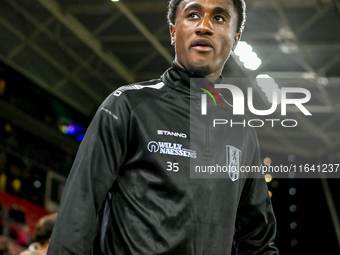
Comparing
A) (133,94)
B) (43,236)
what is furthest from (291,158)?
(133,94)

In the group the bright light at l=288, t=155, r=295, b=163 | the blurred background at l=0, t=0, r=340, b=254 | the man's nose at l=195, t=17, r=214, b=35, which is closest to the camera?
the man's nose at l=195, t=17, r=214, b=35

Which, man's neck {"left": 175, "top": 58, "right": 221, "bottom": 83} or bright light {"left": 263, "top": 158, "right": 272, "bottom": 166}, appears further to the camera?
bright light {"left": 263, "top": 158, "right": 272, "bottom": 166}

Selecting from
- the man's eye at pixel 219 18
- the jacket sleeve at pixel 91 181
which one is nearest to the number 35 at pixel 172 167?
the jacket sleeve at pixel 91 181

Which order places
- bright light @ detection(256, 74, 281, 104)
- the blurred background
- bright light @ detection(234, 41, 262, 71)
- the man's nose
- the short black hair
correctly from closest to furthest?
the man's nose < the short black hair < the blurred background < bright light @ detection(234, 41, 262, 71) < bright light @ detection(256, 74, 281, 104)

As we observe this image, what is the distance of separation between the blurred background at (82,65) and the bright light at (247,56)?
0.7 inches

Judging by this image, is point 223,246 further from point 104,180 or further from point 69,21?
point 69,21

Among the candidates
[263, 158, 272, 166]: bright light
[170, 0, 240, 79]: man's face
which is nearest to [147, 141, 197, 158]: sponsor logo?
[170, 0, 240, 79]: man's face

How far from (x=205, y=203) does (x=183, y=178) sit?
0.28ft

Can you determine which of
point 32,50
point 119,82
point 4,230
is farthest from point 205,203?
point 119,82

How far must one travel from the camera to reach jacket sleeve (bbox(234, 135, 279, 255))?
1.43m

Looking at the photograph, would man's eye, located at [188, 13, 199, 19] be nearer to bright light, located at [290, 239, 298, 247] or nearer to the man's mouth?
the man's mouth

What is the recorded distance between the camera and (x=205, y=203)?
1246 mm

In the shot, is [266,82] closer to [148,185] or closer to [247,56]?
[247,56]

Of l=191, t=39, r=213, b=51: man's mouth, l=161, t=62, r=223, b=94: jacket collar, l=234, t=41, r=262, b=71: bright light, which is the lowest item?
l=161, t=62, r=223, b=94: jacket collar
